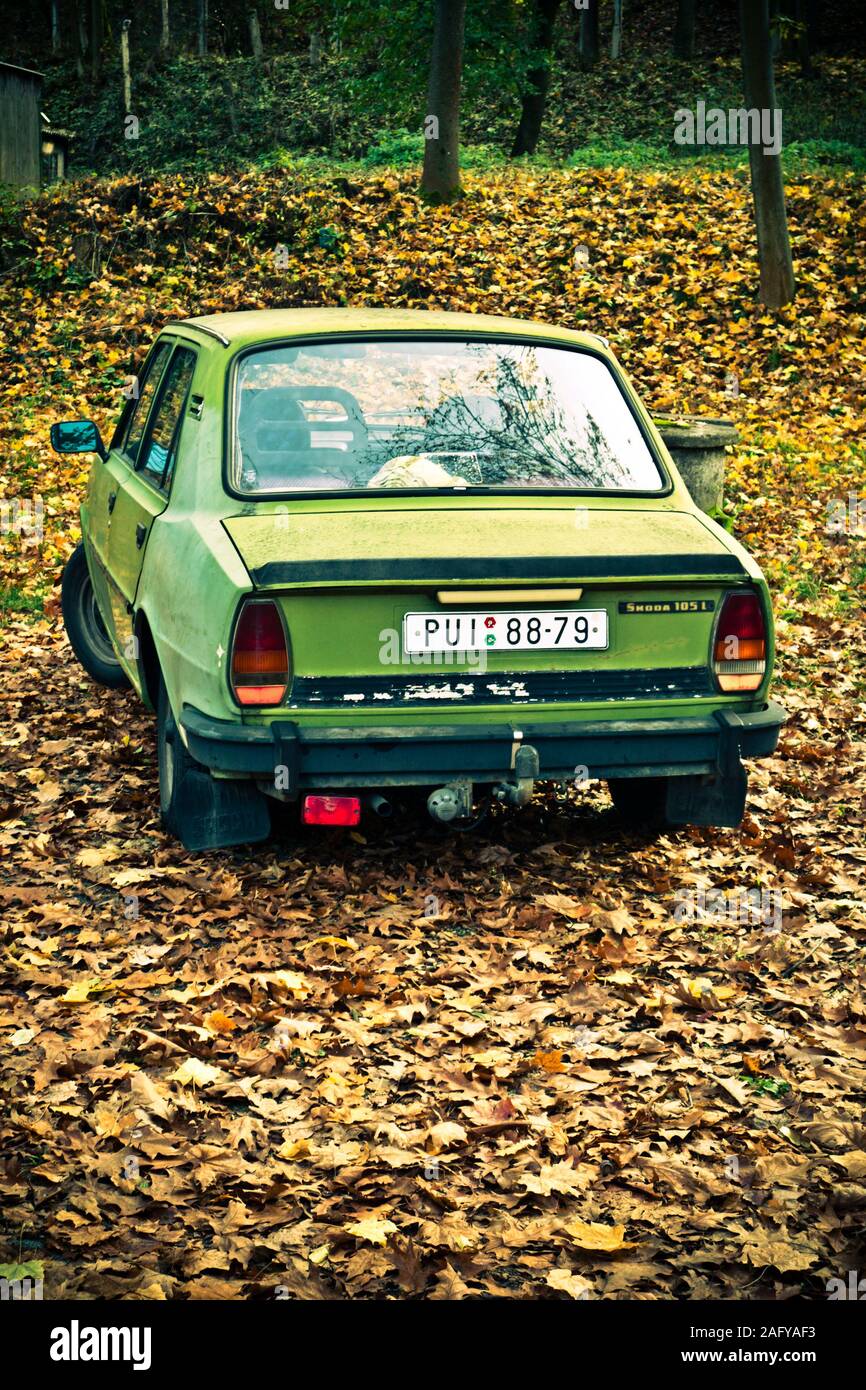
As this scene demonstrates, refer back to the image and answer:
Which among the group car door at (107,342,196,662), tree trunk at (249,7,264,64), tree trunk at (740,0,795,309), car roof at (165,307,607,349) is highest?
tree trunk at (249,7,264,64)

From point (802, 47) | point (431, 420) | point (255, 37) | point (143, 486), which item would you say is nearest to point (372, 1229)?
point (431, 420)

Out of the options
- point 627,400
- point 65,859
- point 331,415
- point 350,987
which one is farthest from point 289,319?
point 350,987

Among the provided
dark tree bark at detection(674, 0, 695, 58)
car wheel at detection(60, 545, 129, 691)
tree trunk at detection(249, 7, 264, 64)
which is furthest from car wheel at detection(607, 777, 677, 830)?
tree trunk at detection(249, 7, 264, 64)

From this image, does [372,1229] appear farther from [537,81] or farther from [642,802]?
[537,81]

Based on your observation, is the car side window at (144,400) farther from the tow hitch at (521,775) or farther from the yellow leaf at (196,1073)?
the yellow leaf at (196,1073)

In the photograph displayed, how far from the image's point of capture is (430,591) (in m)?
4.63

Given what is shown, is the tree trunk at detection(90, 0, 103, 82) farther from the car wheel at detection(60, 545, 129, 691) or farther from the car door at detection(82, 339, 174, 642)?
the car door at detection(82, 339, 174, 642)

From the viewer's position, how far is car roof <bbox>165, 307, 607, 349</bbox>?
5480 mm

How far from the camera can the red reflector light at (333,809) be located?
4738 mm

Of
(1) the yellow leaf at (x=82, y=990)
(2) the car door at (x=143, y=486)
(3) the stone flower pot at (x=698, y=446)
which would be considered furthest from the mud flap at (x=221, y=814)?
(3) the stone flower pot at (x=698, y=446)

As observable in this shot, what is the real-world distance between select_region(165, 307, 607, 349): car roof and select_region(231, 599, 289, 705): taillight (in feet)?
4.45

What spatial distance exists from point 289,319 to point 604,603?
182cm

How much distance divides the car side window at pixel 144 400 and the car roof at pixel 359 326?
598 millimetres

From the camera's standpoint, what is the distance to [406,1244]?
316 centimetres
